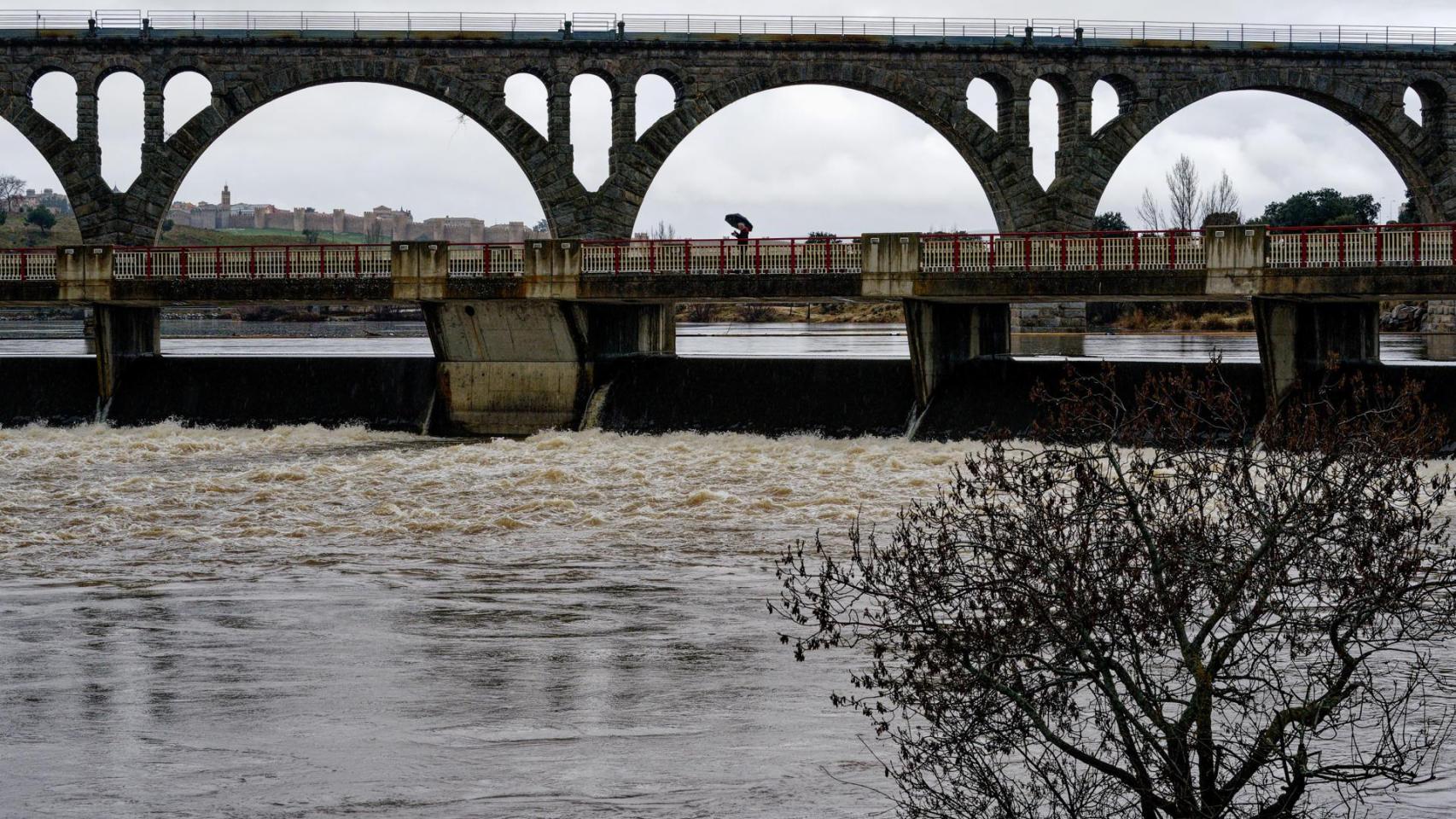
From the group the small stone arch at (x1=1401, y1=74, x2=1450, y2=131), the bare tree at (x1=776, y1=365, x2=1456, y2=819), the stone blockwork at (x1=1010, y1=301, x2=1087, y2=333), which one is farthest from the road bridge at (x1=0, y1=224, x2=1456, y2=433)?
the bare tree at (x1=776, y1=365, x2=1456, y2=819)

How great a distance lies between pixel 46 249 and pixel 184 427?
8.98 metres

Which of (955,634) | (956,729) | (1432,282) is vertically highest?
(1432,282)

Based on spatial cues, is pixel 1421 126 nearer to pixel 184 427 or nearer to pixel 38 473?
pixel 184 427

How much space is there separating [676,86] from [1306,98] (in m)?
25.5

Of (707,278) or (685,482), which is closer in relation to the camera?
(685,482)

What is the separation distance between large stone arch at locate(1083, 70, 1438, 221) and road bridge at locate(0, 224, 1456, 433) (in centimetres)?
1895

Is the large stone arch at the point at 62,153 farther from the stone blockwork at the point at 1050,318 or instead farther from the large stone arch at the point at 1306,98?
the large stone arch at the point at 1306,98

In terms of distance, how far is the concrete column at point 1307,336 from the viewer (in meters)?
39.3

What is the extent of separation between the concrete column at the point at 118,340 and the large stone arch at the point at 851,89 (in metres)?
18.8

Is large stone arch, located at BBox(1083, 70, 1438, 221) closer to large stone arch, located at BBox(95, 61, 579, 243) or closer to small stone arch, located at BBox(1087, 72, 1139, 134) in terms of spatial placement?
small stone arch, located at BBox(1087, 72, 1139, 134)

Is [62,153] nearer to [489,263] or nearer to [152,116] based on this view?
[152,116]

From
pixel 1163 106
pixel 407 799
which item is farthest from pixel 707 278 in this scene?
pixel 407 799

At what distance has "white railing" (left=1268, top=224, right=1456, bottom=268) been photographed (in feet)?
125

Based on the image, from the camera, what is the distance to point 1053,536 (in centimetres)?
1127
